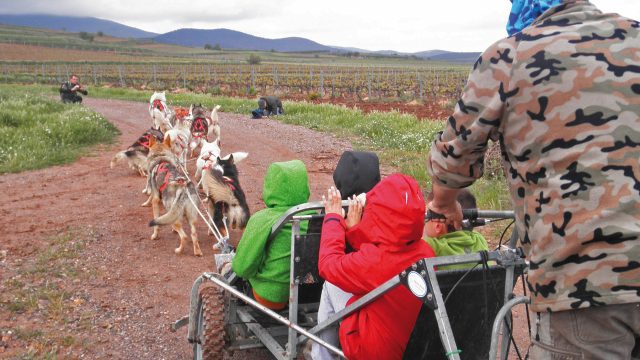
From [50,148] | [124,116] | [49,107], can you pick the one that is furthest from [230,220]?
[124,116]

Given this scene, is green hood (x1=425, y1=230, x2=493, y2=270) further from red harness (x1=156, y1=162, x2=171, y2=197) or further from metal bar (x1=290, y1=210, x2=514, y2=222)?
red harness (x1=156, y1=162, x2=171, y2=197)

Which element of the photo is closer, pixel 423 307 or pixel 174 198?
pixel 423 307

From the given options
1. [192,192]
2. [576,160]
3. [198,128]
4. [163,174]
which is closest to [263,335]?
[576,160]

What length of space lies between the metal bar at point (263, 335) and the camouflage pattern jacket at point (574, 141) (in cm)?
193

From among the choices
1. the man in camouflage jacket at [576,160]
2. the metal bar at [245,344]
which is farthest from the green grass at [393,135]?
the man in camouflage jacket at [576,160]

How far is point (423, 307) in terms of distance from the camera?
2.73 m

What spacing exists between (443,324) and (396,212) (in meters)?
0.53

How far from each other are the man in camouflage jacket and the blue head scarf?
6cm

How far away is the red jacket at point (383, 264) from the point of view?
264 centimetres

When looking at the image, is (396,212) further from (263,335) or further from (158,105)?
(158,105)

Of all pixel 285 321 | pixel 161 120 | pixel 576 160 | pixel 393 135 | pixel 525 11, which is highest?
pixel 525 11

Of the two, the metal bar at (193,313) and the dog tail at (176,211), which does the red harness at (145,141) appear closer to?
the dog tail at (176,211)

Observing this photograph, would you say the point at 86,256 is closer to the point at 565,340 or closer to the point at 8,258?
the point at 8,258

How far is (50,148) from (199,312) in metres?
10.00
